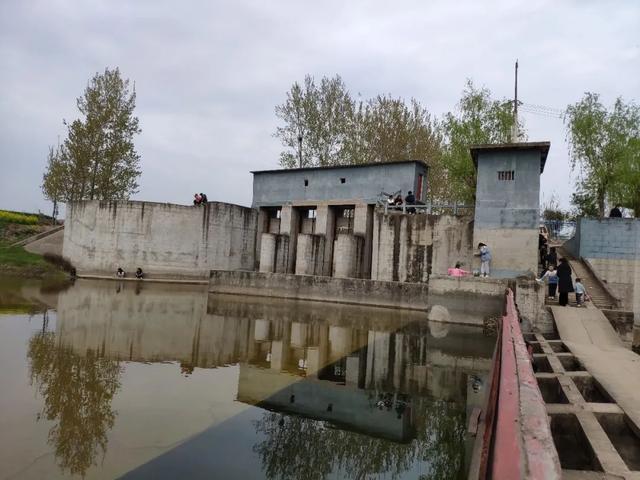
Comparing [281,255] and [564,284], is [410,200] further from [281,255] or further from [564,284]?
[564,284]

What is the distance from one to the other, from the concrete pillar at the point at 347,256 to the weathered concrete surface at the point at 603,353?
10429mm

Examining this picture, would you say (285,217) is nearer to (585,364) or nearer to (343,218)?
(343,218)

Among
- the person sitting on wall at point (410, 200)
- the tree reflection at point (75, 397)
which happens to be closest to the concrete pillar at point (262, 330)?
the tree reflection at point (75, 397)

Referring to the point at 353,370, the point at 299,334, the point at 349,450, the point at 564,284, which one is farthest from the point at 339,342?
the point at 564,284

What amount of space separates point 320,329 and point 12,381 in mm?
7476

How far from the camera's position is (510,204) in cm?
1644

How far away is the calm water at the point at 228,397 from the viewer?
4.39 metres

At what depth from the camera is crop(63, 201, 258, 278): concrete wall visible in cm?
2319

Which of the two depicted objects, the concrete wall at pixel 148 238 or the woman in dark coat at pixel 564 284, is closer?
the woman in dark coat at pixel 564 284

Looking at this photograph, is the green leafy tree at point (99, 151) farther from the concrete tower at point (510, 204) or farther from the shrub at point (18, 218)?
the concrete tower at point (510, 204)

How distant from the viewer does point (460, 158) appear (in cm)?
2536

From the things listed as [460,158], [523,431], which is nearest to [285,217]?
[460,158]

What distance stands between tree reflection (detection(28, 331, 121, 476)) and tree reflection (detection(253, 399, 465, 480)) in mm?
1704

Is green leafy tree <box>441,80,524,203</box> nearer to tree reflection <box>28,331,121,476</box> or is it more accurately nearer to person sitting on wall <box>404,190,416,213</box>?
person sitting on wall <box>404,190,416,213</box>
